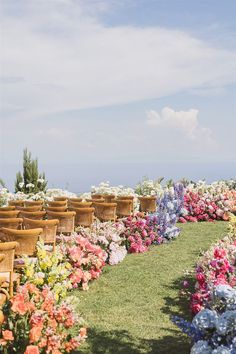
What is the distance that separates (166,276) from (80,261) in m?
1.43

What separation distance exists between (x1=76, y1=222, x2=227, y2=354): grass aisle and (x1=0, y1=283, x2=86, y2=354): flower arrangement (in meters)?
0.71

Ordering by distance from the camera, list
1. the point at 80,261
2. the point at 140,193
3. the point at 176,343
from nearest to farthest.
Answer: the point at 176,343 < the point at 80,261 < the point at 140,193

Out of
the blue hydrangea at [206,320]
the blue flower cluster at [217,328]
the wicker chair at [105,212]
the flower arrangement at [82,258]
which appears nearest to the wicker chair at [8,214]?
the flower arrangement at [82,258]

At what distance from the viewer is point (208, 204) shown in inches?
612

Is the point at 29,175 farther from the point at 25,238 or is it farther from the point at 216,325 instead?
the point at 216,325

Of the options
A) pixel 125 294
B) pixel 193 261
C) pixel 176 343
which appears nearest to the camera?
pixel 176 343

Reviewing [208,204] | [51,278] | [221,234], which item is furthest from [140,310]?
[208,204]

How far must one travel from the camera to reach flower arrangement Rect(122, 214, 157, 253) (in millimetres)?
10742

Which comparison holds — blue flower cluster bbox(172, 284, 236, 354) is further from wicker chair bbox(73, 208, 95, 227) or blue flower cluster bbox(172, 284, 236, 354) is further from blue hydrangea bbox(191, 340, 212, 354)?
wicker chair bbox(73, 208, 95, 227)

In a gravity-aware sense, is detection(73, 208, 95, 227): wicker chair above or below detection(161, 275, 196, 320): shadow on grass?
above

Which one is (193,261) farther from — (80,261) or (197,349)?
(197,349)

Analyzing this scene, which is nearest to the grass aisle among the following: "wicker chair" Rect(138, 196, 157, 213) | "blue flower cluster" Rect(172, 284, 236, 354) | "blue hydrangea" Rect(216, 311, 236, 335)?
"blue flower cluster" Rect(172, 284, 236, 354)

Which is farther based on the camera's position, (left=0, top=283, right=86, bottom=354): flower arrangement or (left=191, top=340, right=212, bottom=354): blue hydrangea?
(left=0, top=283, right=86, bottom=354): flower arrangement

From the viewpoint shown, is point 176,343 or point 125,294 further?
point 125,294
